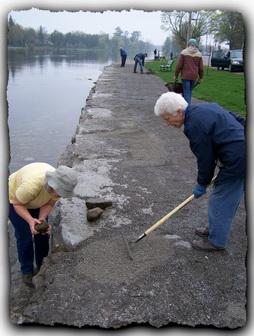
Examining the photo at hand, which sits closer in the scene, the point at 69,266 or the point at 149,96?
the point at 69,266

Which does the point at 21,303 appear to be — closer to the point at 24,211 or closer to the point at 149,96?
the point at 24,211

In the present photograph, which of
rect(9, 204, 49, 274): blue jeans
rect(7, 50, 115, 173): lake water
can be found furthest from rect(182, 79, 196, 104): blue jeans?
rect(9, 204, 49, 274): blue jeans

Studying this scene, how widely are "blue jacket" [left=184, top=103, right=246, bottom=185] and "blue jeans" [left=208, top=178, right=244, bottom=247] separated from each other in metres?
0.13

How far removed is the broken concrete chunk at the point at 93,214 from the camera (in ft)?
11.2

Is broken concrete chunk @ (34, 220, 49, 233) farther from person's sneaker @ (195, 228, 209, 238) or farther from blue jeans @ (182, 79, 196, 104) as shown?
blue jeans @ (182, 79, 196, 104)

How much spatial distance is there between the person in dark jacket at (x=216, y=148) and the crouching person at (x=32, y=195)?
1031 mm

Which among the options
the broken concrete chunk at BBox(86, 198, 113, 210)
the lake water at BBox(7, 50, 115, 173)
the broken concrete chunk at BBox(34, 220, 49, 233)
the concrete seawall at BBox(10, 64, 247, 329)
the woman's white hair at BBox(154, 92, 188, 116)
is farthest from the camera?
the lake water at BBox(7, 50, 115, 173)

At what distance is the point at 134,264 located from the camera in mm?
2893

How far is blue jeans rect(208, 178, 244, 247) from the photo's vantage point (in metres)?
2.82

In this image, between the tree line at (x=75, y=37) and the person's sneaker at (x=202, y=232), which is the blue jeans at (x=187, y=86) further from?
the person's sneaker at (x=202, y=232)

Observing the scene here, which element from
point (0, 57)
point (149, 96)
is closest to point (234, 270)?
point (0, 57)

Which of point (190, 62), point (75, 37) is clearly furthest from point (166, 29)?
point (75, 37)

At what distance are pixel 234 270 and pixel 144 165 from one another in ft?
8.53

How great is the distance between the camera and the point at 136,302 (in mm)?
2438
